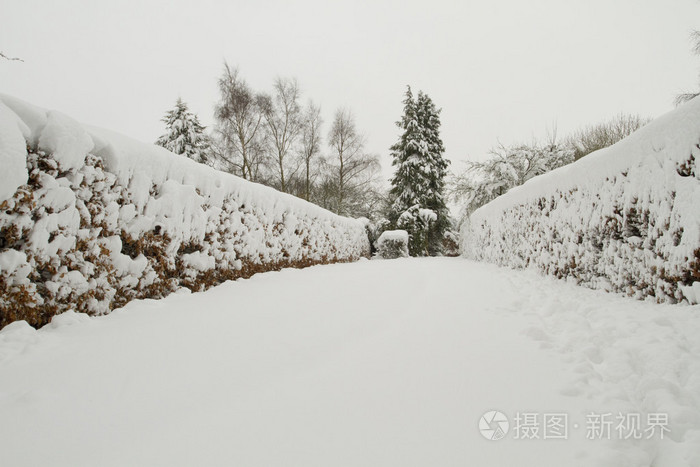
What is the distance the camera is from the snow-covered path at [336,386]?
0.98 metres

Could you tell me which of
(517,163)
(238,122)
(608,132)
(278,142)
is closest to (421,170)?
(517,163)

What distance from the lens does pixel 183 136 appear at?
15.3m

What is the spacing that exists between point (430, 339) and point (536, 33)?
108m

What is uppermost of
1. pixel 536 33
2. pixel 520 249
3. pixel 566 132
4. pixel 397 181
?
pixel 536 33

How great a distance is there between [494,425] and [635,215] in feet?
9.54

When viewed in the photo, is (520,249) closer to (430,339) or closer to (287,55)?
(430,339)

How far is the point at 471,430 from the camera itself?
1.10 m

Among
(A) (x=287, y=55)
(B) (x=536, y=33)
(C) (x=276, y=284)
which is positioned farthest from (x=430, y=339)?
(A) (x=287, y=55)

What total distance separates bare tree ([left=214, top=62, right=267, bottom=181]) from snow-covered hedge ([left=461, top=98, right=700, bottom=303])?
42.1 feet

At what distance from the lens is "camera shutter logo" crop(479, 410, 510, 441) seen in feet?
3.60

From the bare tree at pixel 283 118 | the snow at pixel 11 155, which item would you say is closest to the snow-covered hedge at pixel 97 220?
the snow at pixel 11 155

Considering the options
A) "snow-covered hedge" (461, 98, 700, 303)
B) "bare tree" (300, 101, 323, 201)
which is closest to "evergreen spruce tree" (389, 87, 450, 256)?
"bare tree" (300, 101, 323, 201)
